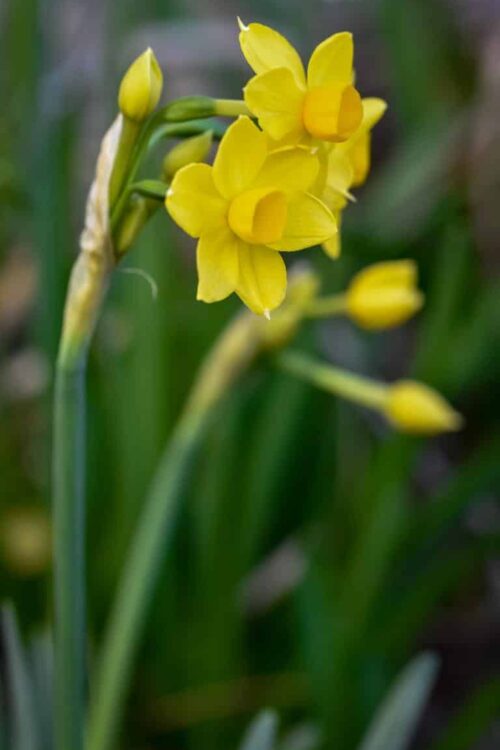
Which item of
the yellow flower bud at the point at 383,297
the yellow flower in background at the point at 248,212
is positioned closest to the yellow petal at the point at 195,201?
the yellow flower in background at the point at 248,212

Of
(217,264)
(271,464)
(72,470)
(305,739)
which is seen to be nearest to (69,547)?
(72,470)

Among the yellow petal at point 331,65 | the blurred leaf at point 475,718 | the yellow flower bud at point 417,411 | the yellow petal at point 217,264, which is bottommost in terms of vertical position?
the blurred leaf at point 475,718

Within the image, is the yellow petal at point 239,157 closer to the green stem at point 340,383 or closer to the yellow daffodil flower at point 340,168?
the yellow daffodil flower at point 340,168

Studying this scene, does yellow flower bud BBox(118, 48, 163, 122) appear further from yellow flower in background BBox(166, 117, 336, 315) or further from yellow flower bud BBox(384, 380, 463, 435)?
yellow flower bud BBox(384, 380, 463, 435)

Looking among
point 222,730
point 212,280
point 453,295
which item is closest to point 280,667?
point 222,730

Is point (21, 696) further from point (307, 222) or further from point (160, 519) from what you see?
point (307, 222)

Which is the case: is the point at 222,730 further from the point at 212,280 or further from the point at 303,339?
the point at 212,280

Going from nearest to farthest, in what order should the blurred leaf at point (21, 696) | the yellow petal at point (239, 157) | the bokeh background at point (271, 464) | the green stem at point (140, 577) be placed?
1. the yellow petal at point (239, 157)
2. the blurred leaf at point (21, 696)
3. the green stem at point (140, 577)
4. the bokeh background at point (271, 464)
